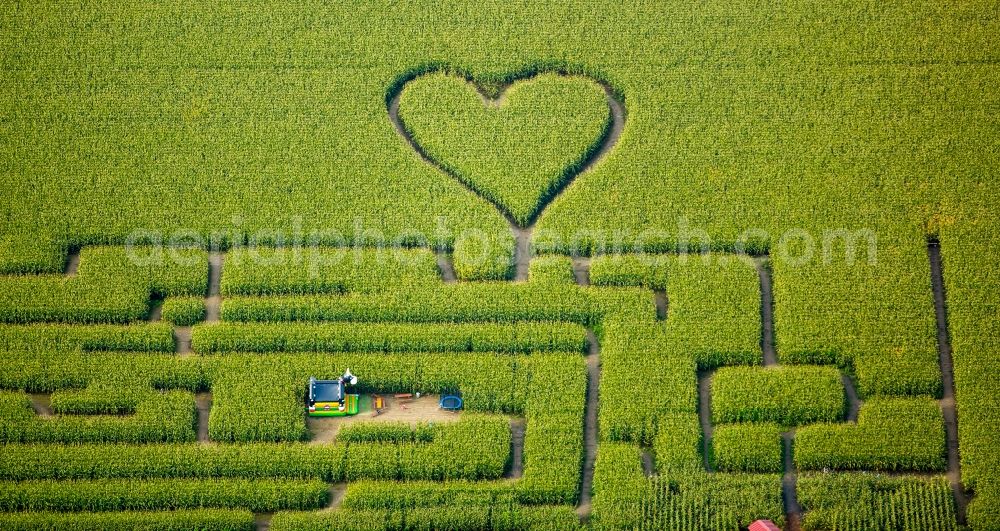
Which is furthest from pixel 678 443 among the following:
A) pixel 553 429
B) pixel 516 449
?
pixel 516 449

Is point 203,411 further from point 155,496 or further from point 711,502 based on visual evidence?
point 711,502

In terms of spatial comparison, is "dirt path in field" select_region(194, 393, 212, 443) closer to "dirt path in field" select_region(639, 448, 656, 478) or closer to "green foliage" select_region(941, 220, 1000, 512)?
"dirt path in field" select_region(639, 448, 656, 478)

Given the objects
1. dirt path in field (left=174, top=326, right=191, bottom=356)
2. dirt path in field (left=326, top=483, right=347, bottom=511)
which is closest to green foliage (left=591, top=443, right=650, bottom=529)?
dirt path in field (left=326, top=483, right=347, bottom=511)

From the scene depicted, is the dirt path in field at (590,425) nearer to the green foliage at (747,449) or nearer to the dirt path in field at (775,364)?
the green foliage at (747,449)

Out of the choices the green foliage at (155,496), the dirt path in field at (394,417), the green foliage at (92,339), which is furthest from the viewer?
the green foliage at (92,339)

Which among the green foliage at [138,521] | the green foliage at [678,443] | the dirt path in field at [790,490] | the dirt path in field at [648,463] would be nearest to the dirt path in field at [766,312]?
the dirt path in field at [790,490]

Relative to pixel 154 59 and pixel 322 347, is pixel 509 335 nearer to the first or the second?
pixel 322 347

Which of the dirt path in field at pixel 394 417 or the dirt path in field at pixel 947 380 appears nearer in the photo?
the dirt path in field at pixel 947 380
